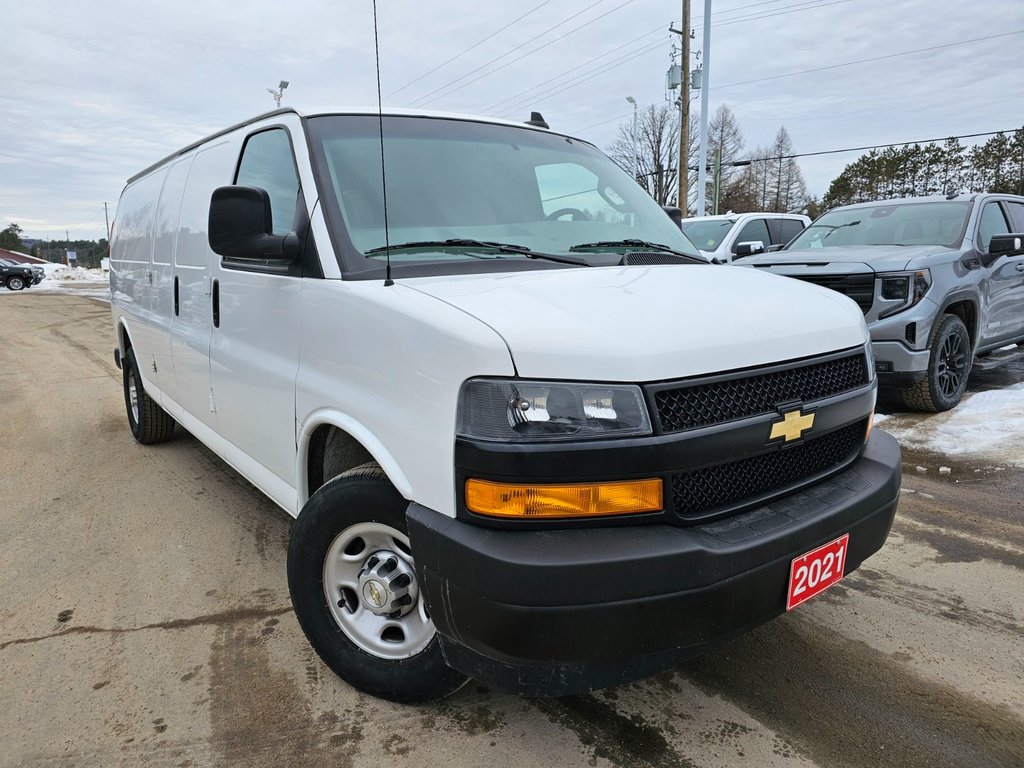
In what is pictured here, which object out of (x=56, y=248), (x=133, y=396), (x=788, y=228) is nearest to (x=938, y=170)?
(x=788, y=228)

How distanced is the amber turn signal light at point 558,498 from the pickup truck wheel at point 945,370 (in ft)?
17.0

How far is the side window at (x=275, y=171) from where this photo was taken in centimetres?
282

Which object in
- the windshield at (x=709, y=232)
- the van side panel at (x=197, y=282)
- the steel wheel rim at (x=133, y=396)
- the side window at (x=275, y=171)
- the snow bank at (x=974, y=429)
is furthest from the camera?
the windshield at (x=709, y=232)

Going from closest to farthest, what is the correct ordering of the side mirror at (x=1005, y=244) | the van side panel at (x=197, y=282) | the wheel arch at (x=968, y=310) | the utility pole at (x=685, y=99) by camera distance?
the van side panel at (x=197, y=282) < the wheel arch at (x=968, y=310) < the side mirror at (x=1005, y=244) < the utility pole at (x=685, y=99)

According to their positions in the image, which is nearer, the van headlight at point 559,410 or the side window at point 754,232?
the van headlight at point 559,410

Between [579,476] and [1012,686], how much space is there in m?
1.90

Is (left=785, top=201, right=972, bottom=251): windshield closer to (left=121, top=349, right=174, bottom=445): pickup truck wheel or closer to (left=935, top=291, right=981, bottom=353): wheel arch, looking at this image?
(left=935, top=291, right=981, bottom=353): wheel arch

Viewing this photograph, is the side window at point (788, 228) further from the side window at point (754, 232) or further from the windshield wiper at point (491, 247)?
the windshield wiper at point (491, 247)

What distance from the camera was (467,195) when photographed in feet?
9.45

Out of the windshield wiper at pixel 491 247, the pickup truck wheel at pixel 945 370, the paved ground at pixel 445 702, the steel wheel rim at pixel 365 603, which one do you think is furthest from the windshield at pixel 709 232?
the steel wheel rim at pixel 365 603

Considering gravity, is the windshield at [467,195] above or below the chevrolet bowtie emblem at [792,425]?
above

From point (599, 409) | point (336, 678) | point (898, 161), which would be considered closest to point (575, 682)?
point (599, 409)

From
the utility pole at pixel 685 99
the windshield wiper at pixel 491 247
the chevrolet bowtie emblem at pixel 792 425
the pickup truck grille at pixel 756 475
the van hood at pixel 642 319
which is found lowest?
the pickup truck grille at pixel 756 475

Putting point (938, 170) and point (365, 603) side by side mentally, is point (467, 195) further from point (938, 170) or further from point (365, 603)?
point (938, 170)
